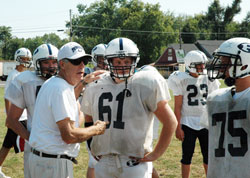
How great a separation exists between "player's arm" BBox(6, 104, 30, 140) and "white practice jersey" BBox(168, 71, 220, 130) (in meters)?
2.72

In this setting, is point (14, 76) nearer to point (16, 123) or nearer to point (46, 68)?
point (46, 68)

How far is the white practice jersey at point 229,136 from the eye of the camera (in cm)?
296

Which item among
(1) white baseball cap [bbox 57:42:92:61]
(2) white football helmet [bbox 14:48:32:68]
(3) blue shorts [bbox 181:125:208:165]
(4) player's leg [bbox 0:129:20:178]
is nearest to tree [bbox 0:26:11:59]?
(2) white football helmet [bbox 14:48:32:68]

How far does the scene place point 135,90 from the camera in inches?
125

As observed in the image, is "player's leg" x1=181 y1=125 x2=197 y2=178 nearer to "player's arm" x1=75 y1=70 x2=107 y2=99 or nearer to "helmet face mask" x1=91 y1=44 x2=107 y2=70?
"helmet face mask" x1=91 y1=44 x2=107 y2=70

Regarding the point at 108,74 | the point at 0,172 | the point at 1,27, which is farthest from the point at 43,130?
the point at 1,27

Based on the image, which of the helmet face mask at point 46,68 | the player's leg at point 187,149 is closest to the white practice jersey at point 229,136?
the helmet face mask at point 46,68

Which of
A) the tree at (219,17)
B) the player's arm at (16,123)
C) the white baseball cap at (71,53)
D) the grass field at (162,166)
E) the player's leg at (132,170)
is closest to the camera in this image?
the player's leg at (132,170)

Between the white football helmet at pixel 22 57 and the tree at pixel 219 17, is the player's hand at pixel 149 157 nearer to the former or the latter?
the white football helmet at pixel 22 57

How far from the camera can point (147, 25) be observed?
5906 centimetres

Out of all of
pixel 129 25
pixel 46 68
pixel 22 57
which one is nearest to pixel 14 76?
pixel 22 57

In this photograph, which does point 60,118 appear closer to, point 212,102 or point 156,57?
point 212,102

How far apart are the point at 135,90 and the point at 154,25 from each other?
188ft

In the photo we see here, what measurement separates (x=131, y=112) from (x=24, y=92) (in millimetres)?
1659
